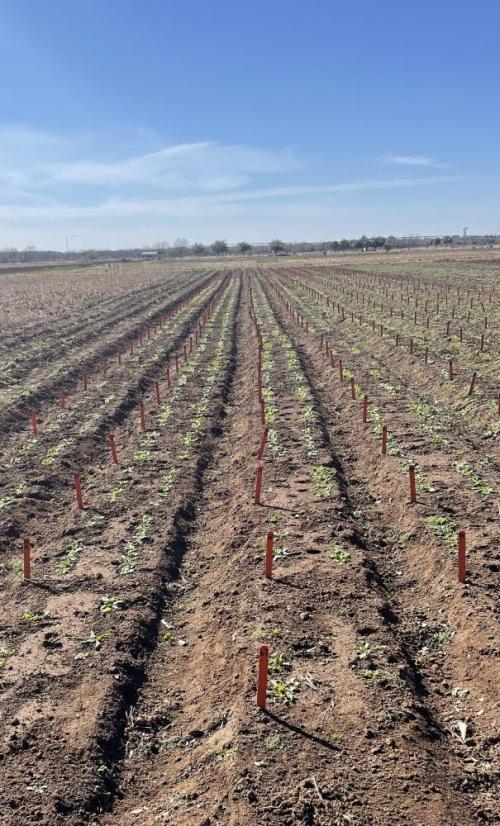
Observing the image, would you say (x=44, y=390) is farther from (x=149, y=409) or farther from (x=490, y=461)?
(x=490, y=461)

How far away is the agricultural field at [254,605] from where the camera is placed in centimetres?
561

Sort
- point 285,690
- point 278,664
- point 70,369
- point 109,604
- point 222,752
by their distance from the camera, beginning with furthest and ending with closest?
point 70,369, point 109,604, point 278,664, point 285,690, point 222,752

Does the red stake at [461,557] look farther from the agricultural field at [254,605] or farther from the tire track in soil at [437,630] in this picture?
the tire track in soil at [437,630]

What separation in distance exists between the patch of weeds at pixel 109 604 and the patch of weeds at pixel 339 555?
2961mm

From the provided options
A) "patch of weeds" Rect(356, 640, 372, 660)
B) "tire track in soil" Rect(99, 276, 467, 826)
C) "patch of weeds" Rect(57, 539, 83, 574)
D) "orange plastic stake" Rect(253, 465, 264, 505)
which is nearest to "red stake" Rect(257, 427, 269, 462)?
"orange plastic stake" Rect(253, 465, 264, 505)

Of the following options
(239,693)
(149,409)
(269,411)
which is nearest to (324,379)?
(269,411)

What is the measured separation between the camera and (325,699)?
6.52 metres

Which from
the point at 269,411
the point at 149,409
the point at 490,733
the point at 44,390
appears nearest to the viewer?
the point at 490,733

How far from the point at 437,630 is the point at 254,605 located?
2212 mm

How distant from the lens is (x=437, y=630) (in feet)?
25.9

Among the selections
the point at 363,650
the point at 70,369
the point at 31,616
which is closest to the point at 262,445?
the point at 31,616

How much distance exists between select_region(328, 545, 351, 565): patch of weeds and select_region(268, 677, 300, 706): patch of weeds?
104 inches

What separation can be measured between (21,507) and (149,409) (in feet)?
23.5

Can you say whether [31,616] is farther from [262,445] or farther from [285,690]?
[262,445]
